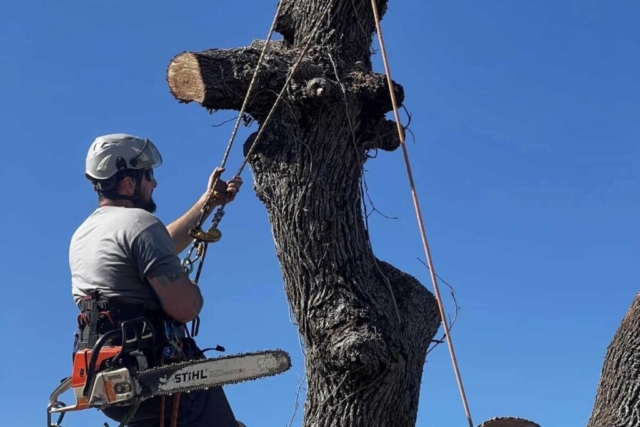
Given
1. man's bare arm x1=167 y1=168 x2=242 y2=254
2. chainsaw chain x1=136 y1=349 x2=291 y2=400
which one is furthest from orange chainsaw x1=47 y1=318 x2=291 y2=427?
man's bare arm x1=167 y1=168 x2=242 y2=254

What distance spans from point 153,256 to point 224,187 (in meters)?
0.85

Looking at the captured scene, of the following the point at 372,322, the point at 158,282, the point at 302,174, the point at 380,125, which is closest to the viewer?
the point at 158,282

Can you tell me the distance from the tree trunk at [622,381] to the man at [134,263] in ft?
4.63

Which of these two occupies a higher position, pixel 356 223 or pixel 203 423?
pixel 356 223

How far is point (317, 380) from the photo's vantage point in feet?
13.2

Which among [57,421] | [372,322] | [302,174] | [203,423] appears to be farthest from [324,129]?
[57,421]

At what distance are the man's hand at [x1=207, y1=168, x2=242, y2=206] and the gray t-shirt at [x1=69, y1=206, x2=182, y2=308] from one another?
66 cm

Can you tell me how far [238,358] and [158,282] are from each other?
16.2 inches

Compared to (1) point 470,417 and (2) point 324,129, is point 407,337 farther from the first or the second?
(2) point 324,129

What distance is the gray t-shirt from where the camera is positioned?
3.74 metres

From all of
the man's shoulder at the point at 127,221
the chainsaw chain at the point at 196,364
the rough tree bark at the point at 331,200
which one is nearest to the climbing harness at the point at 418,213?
the rough tree bark at the point at 331,200

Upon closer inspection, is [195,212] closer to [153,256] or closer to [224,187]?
[224,187]

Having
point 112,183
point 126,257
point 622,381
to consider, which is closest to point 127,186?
point 112,183

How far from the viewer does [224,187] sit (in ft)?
14.8
